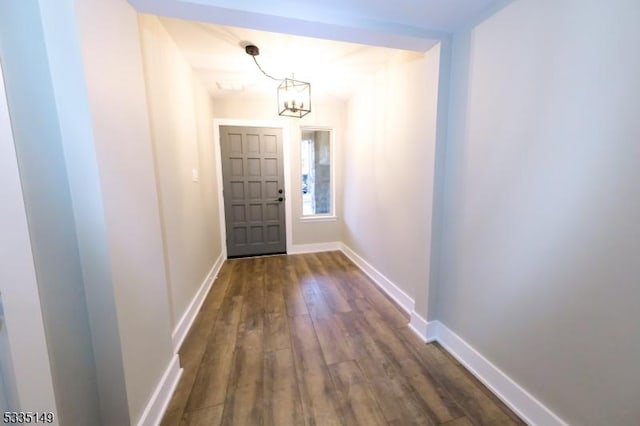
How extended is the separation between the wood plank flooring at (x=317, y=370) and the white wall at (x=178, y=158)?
461mm

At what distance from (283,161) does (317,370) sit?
2987 millimetres

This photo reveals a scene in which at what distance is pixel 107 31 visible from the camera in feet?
3.54

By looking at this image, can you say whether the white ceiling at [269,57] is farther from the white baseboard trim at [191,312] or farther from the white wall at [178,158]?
the white baseboard trim at [191,312]

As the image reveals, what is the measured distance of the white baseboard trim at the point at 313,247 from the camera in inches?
162

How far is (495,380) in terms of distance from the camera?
4.84 ft

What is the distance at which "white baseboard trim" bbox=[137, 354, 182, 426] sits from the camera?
1237 mm

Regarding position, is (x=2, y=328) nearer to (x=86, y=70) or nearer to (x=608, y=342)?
(x=86, y=70)

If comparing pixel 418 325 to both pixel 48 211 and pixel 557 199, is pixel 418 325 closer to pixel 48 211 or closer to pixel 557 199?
pixel 557 199

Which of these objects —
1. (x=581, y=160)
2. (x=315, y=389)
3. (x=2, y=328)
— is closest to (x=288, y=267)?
(x=315, y=389)

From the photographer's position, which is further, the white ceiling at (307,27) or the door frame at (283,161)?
the door frame at (283,161)

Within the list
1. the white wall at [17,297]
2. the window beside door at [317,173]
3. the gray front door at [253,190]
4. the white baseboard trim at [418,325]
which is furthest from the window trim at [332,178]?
the white wall at [17,297]

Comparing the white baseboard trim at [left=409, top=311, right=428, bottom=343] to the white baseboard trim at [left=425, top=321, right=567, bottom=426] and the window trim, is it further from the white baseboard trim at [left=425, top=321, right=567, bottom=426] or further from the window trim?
the window trim

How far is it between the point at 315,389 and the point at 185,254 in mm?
1527

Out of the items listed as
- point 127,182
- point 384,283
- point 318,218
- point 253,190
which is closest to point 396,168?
point 384,283
